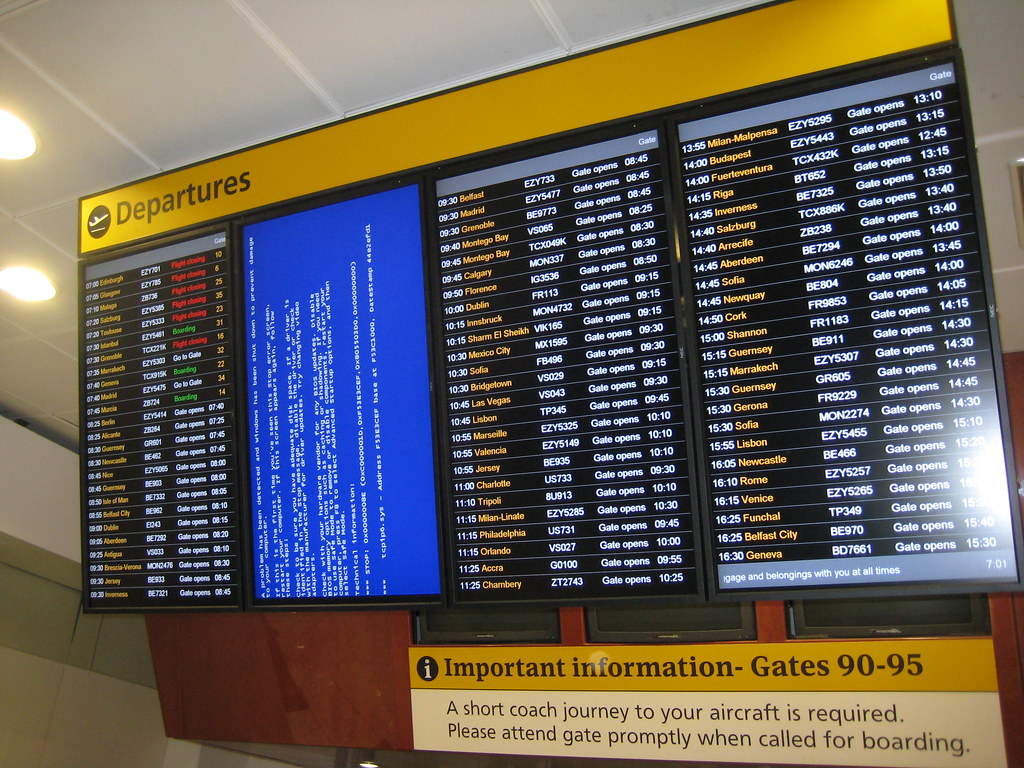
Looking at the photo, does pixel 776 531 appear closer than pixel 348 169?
Yes

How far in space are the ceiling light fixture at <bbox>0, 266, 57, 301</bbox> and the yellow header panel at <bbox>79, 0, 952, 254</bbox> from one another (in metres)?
1.00

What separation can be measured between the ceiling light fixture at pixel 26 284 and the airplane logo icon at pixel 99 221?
1012mm

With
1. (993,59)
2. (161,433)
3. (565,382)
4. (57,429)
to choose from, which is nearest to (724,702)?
(565,382)

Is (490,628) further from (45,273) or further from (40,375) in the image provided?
(40,375)

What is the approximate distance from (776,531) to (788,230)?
2.48 feet

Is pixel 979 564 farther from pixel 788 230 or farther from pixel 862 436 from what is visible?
pixel 788 230

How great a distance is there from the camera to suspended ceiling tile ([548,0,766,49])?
2.47 m

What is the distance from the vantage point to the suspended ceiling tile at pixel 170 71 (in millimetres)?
2570

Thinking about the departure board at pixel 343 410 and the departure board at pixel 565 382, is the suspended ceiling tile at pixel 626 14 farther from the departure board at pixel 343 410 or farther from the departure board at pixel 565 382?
the departure board at pixel 343 410

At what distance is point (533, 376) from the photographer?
7.71 feet

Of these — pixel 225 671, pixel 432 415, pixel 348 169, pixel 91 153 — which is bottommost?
pixel 225 671

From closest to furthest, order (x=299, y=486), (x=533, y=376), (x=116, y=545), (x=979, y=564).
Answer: (x=979, y=564) < (x=533, y=376) < (x=299, y=486) < (x=116, y=545)

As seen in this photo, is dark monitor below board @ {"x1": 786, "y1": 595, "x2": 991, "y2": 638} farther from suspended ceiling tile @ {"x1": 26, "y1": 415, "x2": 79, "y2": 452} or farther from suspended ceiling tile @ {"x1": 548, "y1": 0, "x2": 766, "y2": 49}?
suspended ceiling tile @ {"x1": 26, "y1": 415, "x2": 79, "y2": 452}

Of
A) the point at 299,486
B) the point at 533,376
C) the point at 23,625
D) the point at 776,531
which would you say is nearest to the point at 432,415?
the point at 533,376
